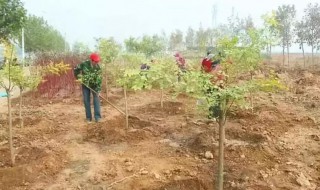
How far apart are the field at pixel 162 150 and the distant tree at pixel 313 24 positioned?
15135 mm

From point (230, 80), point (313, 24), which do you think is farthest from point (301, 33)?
point (230, 80)

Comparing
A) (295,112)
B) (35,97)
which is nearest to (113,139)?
(295,112)

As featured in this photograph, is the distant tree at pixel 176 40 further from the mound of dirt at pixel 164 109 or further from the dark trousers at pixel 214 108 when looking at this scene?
the dark trousers at pixel 214 108

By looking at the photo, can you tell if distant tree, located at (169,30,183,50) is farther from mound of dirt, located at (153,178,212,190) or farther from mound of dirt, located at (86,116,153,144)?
mound of dirt, located at (153,178,212,190)

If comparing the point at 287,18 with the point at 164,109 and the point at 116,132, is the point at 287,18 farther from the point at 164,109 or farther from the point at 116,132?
the point at 116,132

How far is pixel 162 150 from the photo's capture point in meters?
6.45

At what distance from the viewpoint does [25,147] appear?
6383 millimetres

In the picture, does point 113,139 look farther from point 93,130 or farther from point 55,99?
point 55,99

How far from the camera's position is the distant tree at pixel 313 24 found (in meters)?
23.5

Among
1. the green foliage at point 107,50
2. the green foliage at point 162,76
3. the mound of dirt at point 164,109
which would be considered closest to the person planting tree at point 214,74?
the green foliage at point 162,76

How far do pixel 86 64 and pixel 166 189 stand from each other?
13.2ft

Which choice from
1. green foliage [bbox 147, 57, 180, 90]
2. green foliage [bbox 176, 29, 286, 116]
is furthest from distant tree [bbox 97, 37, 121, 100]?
green foliage [bbox 176, 29, 286, 116]

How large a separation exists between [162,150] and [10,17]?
21.8 feet

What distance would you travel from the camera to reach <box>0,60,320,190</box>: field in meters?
5.13
